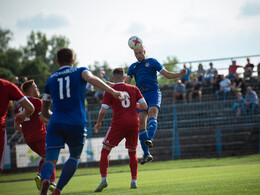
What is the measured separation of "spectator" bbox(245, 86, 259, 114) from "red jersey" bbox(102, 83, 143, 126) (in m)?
13.5

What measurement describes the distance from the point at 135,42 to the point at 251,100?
12.5 metres

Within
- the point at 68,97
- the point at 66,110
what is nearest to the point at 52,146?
the point at 66,110

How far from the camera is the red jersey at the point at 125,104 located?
317 inches

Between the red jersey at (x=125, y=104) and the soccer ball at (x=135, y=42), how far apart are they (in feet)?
5.61

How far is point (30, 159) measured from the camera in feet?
65.8

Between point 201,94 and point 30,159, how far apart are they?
9.96 m

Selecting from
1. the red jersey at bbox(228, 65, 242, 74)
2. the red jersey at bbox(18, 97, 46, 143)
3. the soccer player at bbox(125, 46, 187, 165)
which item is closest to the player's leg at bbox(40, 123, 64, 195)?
the red jersey at bbox(18, 97, 46, 143)

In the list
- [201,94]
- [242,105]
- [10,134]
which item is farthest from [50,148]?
[10,134]

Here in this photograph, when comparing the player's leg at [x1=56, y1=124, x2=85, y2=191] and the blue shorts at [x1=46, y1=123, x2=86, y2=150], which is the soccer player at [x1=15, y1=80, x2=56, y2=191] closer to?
the player's leg at [x1=56, y1=124, x2=85, y2=191]

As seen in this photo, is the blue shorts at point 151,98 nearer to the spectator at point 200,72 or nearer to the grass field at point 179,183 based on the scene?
the grass field at point 179,183

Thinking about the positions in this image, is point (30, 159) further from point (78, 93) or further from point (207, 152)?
point (78, 93)

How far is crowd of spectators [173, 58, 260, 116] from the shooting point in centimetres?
2048

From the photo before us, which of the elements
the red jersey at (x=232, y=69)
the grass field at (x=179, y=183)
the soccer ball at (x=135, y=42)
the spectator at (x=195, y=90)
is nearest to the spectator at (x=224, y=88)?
the spectator at (x=195, y=90)

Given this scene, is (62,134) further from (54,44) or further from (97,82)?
(54,44)
